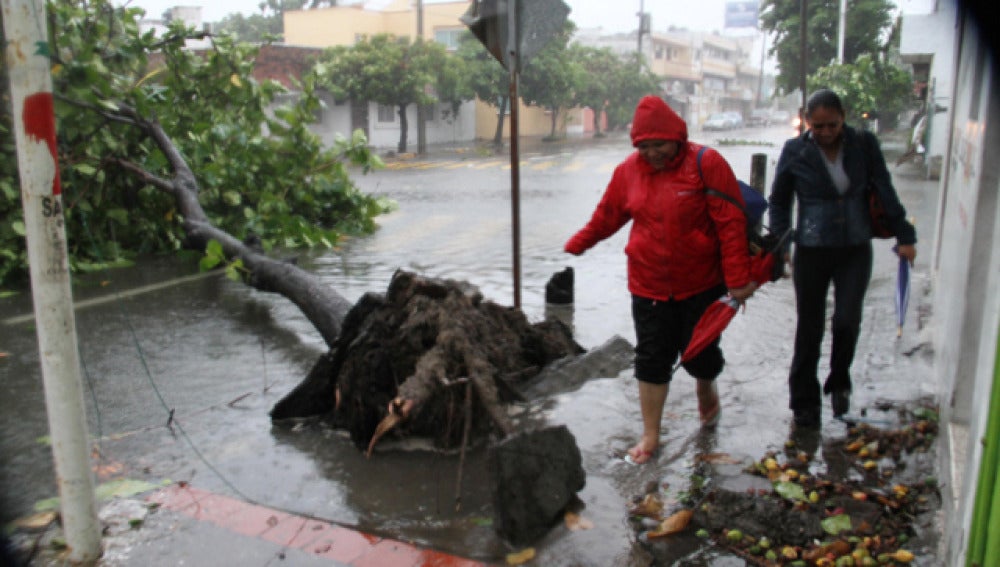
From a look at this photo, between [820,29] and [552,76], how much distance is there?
38.5ft

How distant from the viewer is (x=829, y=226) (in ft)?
13.6

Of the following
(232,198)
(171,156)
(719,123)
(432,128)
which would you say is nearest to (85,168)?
(171,156)

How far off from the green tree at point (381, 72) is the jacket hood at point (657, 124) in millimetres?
29318

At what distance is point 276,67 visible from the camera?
33.4m

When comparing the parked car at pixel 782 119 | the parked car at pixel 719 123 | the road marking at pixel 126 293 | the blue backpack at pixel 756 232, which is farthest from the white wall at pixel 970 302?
the parked car at pixel 782 119

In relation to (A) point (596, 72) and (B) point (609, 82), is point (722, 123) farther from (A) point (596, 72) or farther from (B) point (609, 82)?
(A) point (596, 72)

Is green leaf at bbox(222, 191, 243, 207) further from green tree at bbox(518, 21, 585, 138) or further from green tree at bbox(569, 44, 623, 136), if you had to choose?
green tree at bbox(569, 44, 623, 136)

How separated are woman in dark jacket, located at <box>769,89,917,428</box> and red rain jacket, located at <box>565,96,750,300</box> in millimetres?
515

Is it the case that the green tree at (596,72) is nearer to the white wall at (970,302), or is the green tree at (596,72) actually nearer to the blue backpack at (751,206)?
the white wall at (970,302)

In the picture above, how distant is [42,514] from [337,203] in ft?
23.2

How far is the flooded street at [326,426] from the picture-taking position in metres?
3.76

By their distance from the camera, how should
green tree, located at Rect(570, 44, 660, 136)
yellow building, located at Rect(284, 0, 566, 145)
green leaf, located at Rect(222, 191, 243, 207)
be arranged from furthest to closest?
green tree, located at Rect(570, 44, 660, 136), yellow building, located at Rect(284, 0, 566, 145), green leaf, located at Rect(222, 191, 243, 207)

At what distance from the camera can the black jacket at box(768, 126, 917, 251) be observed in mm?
4125

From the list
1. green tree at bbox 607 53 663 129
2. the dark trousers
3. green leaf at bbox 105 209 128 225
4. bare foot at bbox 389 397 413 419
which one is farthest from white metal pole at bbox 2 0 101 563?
green tree at bbox 607 53 663 129
